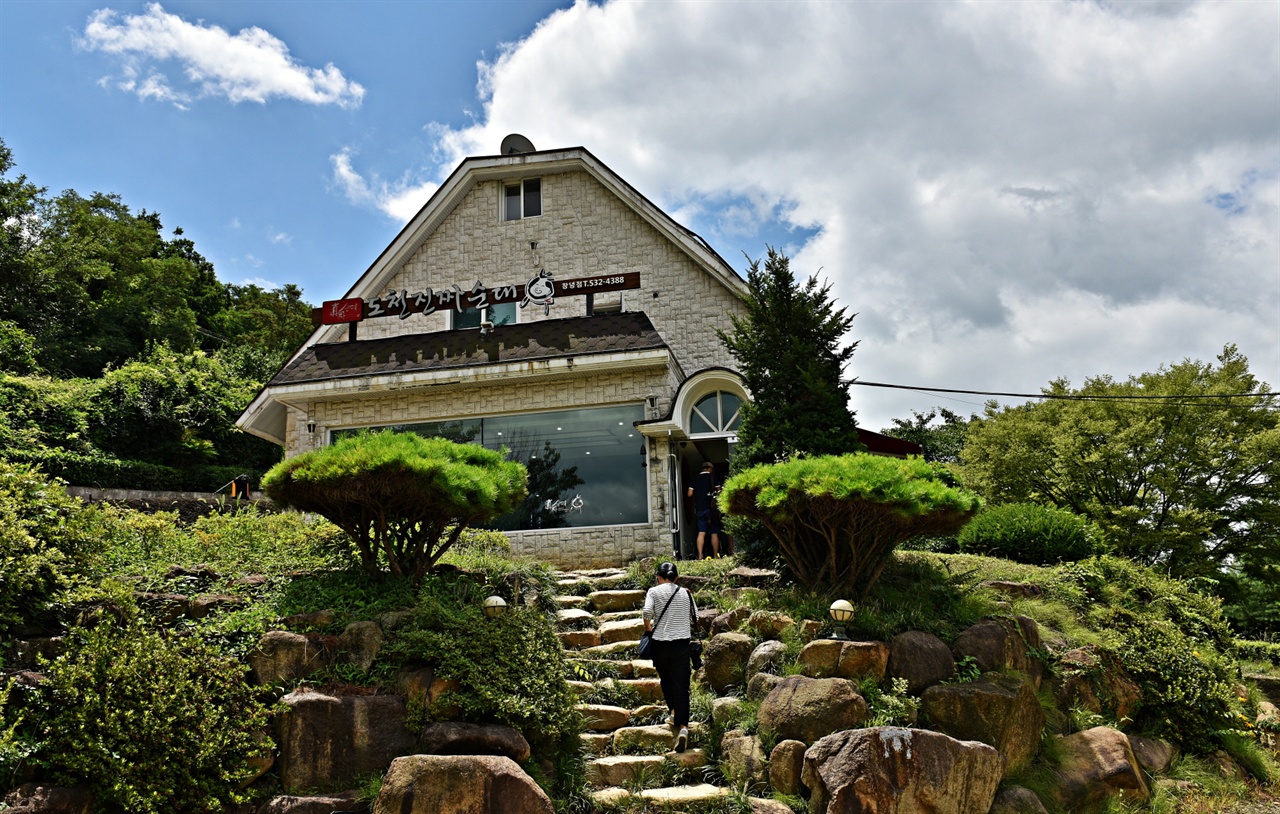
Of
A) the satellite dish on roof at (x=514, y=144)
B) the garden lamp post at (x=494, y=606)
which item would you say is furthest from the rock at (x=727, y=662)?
the satellite dish on roof at (x=514, y=144)

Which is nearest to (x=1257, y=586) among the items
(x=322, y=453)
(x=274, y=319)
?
(x=322, y=453)

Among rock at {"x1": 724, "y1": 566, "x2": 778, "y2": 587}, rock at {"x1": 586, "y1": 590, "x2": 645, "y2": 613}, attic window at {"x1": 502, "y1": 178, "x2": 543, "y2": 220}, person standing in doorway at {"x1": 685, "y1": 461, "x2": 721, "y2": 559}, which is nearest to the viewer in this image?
rock at {"x1": 724, "y1": 566, "x2": 778, "y2": 587}

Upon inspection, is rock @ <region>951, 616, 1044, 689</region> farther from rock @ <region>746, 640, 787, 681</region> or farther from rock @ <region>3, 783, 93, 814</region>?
rock @ <region>3, 783, 93, 814</region>

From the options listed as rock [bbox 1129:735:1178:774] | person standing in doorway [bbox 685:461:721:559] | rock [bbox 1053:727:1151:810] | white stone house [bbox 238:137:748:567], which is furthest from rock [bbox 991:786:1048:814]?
white stone house [bbox 238:137:748:567]

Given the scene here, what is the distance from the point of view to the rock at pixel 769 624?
30.6 ft

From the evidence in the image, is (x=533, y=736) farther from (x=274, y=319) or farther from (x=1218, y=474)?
(x=274, y=319)

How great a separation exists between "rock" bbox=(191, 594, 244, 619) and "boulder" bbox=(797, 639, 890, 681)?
574 centimetres

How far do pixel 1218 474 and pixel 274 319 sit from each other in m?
37.5

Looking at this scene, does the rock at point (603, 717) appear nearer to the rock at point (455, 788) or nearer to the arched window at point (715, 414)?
the rock at point (455, 788)

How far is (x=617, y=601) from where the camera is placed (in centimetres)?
1138

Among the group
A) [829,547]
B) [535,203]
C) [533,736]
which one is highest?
[535,203]

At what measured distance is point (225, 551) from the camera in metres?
10.6

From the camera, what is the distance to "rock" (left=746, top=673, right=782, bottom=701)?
845 centimetres

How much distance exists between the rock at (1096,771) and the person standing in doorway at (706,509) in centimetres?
640
